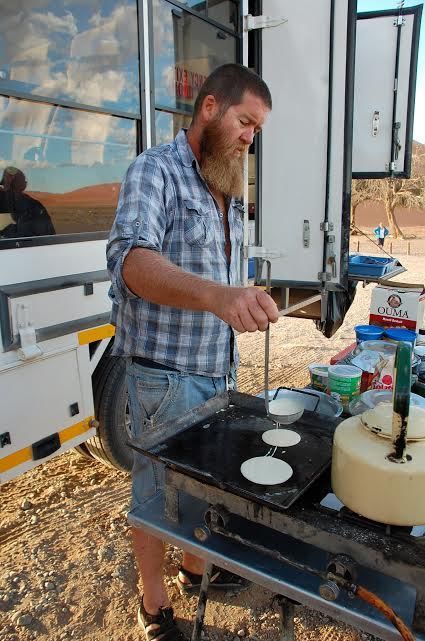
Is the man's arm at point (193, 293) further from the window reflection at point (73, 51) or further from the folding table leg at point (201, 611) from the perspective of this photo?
the window reflection at point (73, 51)

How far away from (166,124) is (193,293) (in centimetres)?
200

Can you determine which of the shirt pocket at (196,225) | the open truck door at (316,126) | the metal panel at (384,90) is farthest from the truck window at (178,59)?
the metal panel at (384,90)

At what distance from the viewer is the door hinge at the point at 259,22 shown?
3.40m

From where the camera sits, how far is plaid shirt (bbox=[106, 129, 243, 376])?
1.63m

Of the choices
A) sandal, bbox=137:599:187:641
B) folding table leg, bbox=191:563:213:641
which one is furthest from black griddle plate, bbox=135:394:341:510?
sandal, bbox=137:599:187:641

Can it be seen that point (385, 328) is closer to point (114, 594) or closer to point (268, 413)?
point (268, 413)

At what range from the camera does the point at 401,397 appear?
99 centimetres

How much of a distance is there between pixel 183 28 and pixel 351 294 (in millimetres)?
2810

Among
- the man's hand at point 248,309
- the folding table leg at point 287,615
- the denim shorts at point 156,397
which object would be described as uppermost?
the man's hand at point 248,309

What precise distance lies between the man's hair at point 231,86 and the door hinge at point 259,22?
6.25 ft

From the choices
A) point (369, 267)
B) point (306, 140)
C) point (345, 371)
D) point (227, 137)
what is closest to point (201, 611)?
point (345, 371)

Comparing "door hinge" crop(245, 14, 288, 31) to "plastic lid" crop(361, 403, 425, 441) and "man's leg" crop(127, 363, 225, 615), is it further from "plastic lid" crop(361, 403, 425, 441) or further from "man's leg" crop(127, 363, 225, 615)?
"plastic lid" crop(361, 403, 425, 441)

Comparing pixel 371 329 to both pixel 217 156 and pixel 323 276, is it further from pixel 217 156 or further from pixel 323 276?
pixel 323 276

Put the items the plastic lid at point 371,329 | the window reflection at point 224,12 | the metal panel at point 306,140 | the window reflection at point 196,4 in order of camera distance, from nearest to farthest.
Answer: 1. the plastic lid at point 371,329
2. the window reflection at point 196,4
3. the window reflection at point 224,12
4. the metal panel at point 306,140
